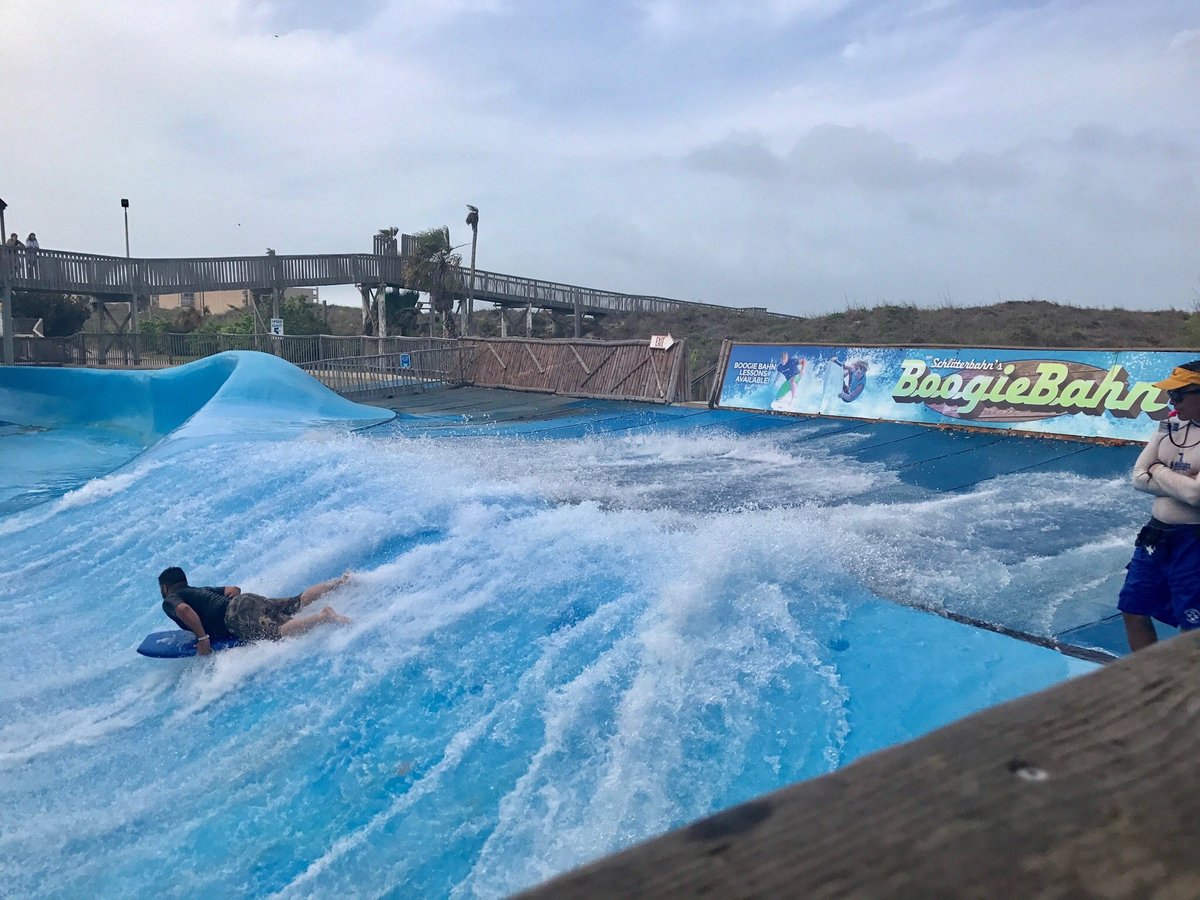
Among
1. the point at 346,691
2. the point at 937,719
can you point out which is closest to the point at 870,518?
the point at 937,719

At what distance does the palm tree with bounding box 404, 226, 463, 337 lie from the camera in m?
28.0

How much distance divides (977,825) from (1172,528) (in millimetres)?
3928

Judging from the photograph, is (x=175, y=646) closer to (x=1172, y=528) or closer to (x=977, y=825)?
(x=1172, y=528)

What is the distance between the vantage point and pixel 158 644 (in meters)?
6.36

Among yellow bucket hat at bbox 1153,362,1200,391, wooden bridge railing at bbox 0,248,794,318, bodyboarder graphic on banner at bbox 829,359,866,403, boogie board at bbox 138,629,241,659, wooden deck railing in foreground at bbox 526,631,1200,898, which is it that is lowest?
boogie board at bbox 138,629,241,659

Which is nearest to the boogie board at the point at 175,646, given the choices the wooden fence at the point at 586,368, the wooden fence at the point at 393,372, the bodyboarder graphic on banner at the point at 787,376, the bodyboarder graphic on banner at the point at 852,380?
the bodyboarder graphic on banner at the point at 852,380

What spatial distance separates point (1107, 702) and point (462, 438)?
13.0 meters

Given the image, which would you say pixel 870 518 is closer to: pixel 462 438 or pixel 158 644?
pixel 158 644

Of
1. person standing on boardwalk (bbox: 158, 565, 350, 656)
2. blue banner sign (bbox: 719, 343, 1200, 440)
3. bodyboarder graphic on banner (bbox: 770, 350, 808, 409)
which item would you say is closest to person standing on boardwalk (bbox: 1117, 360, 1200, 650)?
person standing on boardwalk (bbox: 158, 565, 350, 656)

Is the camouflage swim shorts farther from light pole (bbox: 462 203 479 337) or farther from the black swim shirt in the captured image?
light pole (bbox: 462 203 479 337)

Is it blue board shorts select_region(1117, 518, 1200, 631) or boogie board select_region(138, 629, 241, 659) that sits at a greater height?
blue board shorts select_region(1117, 518, 1200, 631)

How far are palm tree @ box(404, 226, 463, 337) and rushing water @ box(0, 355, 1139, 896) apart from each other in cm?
1912

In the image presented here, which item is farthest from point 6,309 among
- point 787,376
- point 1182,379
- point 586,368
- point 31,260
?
point 1182,379

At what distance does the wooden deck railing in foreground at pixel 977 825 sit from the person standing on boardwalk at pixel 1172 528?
354 cm
